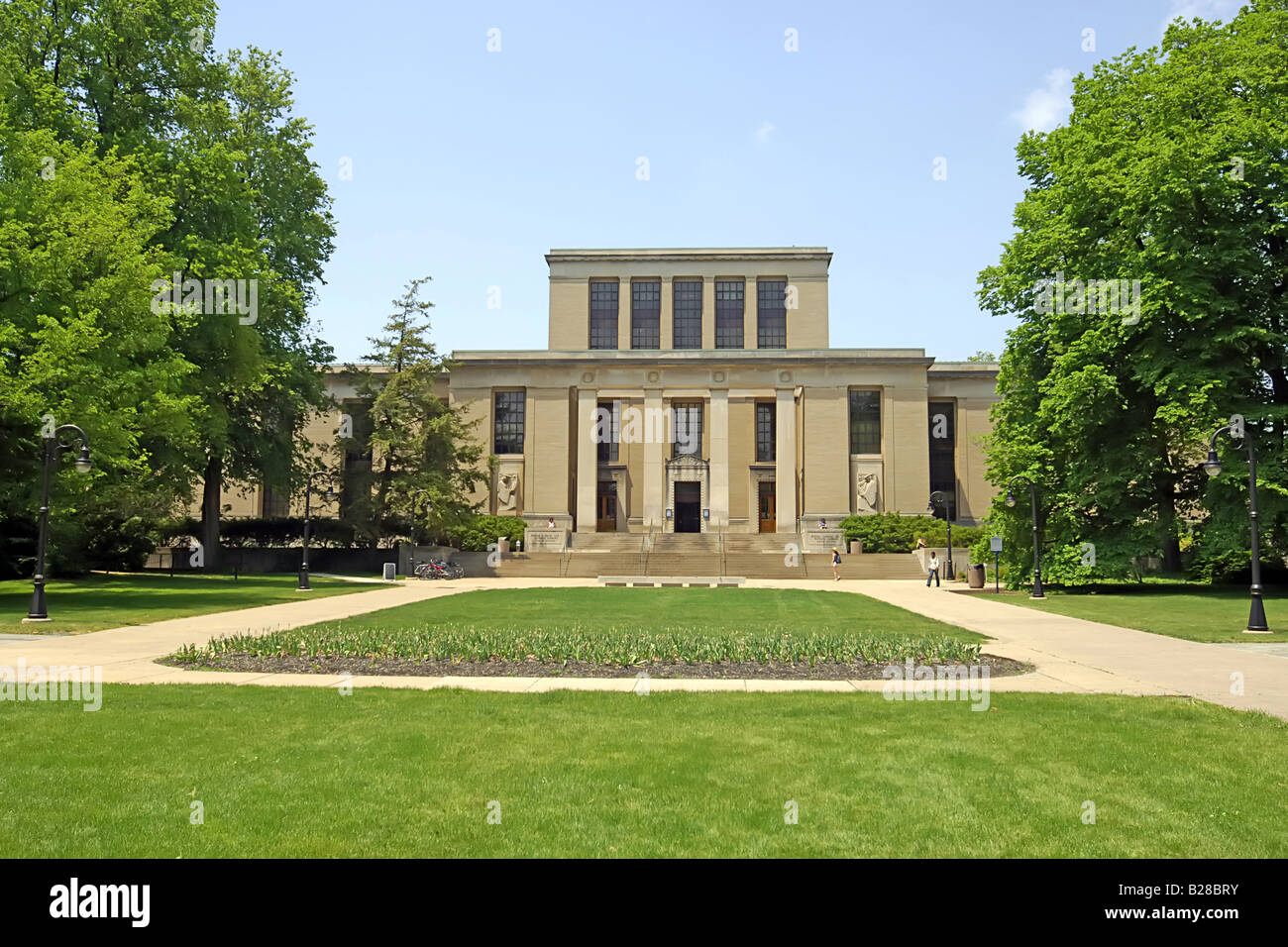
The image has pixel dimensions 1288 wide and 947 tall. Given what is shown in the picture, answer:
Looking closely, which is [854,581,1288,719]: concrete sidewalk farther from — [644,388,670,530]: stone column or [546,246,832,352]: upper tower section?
[546,246,832,352]: upper tower section

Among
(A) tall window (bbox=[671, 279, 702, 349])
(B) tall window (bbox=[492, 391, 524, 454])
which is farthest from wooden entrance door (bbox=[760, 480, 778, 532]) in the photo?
(B) tall window (bbox=[492, 391, 524, 454])

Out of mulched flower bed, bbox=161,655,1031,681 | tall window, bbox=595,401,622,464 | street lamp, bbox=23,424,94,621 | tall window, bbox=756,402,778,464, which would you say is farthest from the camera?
tall window, bbox=756,402,778,464

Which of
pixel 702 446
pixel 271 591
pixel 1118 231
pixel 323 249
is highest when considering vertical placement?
pixel 323 249

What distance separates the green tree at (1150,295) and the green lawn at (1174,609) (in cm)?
203

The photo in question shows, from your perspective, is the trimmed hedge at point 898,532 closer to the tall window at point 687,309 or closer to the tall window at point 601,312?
the tall window at point 687,309

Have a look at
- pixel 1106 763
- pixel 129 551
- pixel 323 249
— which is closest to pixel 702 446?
pixel 323 249

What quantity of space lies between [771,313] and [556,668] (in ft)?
218

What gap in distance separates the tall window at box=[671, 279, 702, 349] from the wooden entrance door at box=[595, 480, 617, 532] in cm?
1387

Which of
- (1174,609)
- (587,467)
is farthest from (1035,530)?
(587,467)

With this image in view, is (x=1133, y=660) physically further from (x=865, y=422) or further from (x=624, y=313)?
(x=624, y=313)

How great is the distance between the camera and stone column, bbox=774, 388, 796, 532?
221 ft

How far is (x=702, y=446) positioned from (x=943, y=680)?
60.5 m
